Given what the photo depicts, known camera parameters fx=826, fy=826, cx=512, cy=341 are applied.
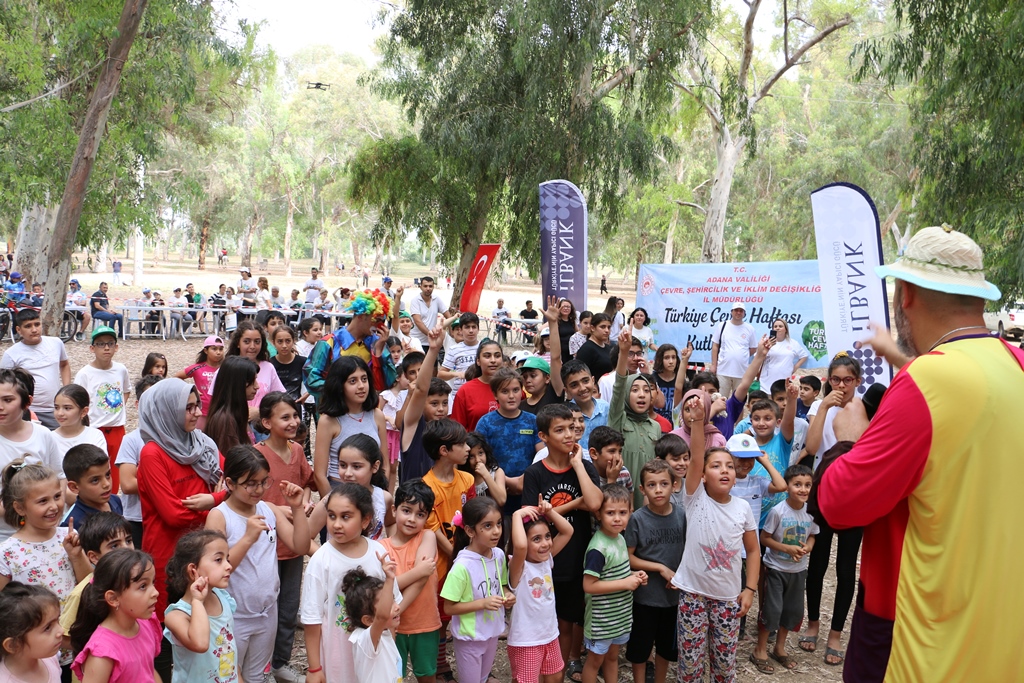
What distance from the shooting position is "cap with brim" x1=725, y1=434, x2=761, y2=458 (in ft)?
15.6

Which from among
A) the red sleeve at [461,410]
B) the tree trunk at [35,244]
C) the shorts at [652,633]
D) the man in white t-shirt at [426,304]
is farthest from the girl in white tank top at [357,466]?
the tree trunk at [35,244]

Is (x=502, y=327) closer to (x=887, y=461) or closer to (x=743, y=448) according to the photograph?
(x=743, y=448)

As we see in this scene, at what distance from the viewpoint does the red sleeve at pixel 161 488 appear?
3.83 meters

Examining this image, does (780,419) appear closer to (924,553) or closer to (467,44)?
(924,553)

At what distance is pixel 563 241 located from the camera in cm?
919

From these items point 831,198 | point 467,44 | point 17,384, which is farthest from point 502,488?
point 467,44

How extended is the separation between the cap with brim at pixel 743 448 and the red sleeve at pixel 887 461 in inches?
99.3

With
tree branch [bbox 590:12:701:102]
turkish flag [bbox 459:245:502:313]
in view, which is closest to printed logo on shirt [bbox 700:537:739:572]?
turkish flag [bbox 459:245:502:313]

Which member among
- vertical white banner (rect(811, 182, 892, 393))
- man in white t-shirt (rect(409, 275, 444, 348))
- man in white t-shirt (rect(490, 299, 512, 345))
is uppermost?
vertical white banner (rect(811, 182, 892, 393))

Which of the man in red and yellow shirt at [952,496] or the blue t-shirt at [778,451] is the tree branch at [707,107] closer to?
the blue t-shirt at [778,451]

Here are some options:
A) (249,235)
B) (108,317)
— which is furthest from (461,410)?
(249,235)

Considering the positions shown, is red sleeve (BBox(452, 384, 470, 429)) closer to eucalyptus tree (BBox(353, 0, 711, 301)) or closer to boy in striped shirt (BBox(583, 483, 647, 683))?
boy in striped shirt (BBox(583, 483, 647, 683))

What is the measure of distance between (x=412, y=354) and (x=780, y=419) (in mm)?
2693

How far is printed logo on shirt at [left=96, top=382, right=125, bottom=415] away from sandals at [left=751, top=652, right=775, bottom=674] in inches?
193
